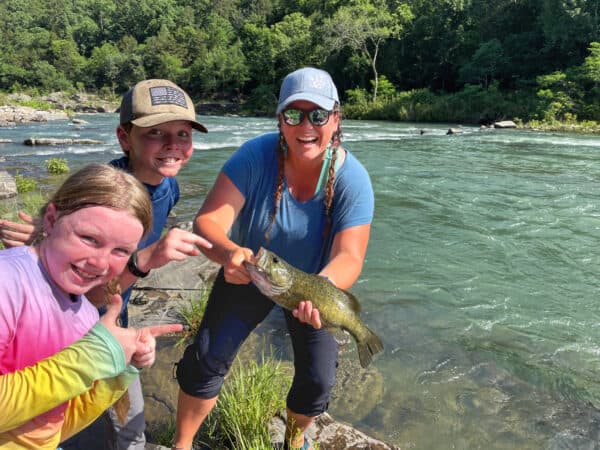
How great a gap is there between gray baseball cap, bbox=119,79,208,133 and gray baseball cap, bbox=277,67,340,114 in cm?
56

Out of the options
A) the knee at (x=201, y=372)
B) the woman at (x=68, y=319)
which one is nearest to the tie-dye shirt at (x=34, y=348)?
the woman at (x=68, y=319)

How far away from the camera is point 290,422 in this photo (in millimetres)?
2895

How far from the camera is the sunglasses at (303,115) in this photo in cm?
259

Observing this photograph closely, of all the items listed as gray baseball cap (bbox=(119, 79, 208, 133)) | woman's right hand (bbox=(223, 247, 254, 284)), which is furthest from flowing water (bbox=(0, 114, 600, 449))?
gray baseball cap (bbox=(119, 79, 208, 133))

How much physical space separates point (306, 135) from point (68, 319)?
1546 mm

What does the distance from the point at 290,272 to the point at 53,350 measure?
3.81ft

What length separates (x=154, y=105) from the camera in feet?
8.70

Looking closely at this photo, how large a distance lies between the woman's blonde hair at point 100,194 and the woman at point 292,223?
0.71 m

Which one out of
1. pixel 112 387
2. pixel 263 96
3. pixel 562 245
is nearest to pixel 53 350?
pixel 112 387

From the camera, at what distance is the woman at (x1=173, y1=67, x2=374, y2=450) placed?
2.61 m

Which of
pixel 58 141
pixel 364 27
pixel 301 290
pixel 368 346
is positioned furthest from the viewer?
pixel 364 27

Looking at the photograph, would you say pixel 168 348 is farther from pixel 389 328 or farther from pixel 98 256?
pixel 98 256

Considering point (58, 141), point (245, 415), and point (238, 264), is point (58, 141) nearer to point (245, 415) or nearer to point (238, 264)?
point (245, 415)

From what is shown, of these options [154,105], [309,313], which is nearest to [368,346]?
[309,313]
